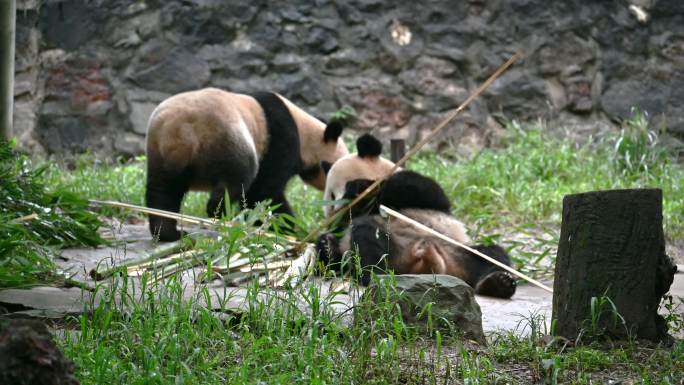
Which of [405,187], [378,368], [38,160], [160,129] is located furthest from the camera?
[38,160]

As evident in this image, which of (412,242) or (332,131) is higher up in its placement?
(332,131)

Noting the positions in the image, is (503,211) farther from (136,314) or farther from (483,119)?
(136,314)

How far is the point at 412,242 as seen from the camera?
4570 mm

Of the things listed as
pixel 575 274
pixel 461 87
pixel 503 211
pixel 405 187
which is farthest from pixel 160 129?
pixel 461 87

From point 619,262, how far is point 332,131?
431cm

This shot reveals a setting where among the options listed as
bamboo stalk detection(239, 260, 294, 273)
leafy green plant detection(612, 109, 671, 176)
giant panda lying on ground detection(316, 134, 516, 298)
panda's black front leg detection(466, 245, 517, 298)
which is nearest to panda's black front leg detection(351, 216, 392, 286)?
giant panda lying on ground detection(316, 134, 516, 298)

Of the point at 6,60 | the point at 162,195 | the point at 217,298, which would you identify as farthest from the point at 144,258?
the point at 6,60

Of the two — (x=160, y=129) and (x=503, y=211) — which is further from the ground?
(x=160, y=129)

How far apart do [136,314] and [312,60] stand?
712 cm

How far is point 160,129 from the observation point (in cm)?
582

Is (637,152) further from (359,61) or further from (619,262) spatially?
(619,262)

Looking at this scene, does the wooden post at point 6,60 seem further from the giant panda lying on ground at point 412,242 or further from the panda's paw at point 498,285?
the panda's paw at point 498,285

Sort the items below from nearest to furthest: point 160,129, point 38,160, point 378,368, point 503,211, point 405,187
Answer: point 378,368
point 405,187
point 160,129
point 503,211
point 38,160

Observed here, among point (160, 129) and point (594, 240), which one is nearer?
point (594, 240)
